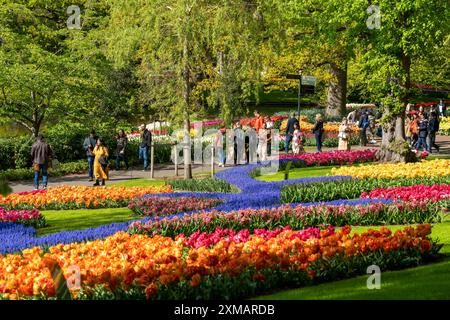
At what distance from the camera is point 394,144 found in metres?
24.5

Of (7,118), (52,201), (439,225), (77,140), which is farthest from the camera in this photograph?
(77,140)

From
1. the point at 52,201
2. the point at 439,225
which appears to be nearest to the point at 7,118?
the point at 52,201

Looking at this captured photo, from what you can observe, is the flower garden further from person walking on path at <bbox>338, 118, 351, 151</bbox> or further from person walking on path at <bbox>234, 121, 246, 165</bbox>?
person walking on path at <bbox>338, 118, 351, 151</bbox>

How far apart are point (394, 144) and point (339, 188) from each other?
8.37m

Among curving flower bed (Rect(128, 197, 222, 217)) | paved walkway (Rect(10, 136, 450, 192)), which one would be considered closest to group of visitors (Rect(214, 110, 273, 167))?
paved walkway (Rect(10, 136, 450, 192))

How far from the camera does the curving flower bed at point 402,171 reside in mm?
18984

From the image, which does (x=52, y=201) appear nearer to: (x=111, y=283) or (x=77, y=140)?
(x=111, y=283)

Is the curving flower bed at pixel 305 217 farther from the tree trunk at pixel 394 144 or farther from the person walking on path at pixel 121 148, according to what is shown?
the person walking on path at pixel 121 148

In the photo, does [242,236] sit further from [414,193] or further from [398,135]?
[398,135]

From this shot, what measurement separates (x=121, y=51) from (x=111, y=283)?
42.8 ft

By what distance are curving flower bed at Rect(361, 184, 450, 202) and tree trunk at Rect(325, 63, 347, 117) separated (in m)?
27.0

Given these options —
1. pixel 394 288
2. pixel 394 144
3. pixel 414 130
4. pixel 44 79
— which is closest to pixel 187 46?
pixel 44 79
